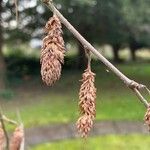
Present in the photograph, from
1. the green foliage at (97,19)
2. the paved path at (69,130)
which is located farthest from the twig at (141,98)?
the green foliage at (97,19)

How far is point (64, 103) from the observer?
1088 cm

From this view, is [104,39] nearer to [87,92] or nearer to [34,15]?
[34,15]

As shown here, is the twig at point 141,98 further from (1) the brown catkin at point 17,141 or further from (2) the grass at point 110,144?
(2) the grass at point 110,144

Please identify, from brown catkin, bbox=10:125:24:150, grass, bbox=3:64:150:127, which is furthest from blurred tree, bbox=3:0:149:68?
brown catkin, bbox=10:125:24:150

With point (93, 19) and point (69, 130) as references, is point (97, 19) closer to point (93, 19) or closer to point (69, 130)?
point (93, 19)

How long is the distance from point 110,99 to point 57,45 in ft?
34.7

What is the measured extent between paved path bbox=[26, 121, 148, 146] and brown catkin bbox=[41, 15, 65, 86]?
774cm

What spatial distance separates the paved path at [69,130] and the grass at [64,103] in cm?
14

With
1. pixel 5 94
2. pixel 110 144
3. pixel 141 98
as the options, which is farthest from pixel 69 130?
pixel 141 98

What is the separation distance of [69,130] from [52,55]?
328 inches

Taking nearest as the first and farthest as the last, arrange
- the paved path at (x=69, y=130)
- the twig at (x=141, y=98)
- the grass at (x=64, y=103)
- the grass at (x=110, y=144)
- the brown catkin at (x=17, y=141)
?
the twig at (x=141, y=98) → the brown catkin at (x=17, y=141) → the grass at (x=110, y=144) → the paved path at (x=69, y=130) → the grass at (x=64, y=103)

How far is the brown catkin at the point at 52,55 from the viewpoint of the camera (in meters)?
0.63

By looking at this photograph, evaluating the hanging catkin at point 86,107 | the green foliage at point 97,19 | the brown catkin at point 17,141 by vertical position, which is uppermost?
the green foliage at point 97,19

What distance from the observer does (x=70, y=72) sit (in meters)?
15.8
